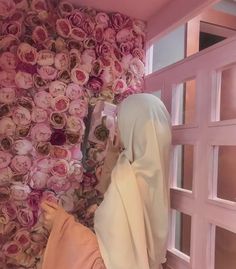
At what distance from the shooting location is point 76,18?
1477 millimetres

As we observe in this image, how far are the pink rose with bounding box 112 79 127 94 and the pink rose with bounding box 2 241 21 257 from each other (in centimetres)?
79

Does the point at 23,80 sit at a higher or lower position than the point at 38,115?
higher

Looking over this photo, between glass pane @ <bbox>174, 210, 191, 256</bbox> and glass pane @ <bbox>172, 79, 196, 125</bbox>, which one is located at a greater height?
glass pane @ <bbox>172, 79, 196, 125</bbox>

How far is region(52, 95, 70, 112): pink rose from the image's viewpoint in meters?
1.43

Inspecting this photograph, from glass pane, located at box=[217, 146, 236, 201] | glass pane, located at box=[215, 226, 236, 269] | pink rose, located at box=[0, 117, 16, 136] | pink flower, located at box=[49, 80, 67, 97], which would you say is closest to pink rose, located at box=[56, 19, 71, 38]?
pink flower, located at box=[49, 80, 67, 97]

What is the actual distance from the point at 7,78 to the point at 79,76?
0.30 meters

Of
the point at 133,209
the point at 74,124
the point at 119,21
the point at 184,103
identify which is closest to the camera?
the point at 133,209

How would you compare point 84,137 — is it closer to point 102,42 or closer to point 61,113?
point 61,113

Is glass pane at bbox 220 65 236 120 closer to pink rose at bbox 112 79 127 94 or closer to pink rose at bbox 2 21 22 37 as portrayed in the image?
pink rose at bbox 112 79 127 94

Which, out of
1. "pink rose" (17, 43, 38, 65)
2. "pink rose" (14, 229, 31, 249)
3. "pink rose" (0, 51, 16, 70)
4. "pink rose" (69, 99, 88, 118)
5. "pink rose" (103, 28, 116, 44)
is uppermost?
"pink rose" (103, 28, 116, 44)

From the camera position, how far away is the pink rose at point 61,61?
1.44 m

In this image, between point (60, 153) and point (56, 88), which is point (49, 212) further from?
point (56, 88)

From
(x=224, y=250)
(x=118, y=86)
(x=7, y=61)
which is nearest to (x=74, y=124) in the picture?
(x=118, y=86)

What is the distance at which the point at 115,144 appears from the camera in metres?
1.37
